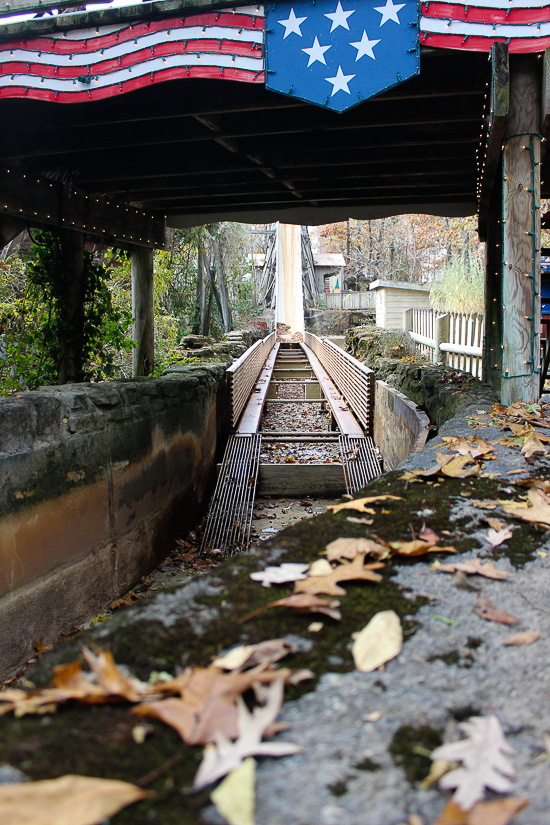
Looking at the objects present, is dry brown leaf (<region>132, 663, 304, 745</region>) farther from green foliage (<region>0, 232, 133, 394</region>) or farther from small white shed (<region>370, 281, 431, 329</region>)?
small white shed (<region>370, 281, 431, 329</region>)

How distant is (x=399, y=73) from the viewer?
4.25 meters

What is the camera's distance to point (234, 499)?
22.0 feet

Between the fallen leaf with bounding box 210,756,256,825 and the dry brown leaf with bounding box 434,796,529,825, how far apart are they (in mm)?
246

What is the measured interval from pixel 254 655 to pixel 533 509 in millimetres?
1265

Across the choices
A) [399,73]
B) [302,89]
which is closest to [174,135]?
[302,89]

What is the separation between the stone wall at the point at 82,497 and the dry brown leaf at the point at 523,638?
3.03m

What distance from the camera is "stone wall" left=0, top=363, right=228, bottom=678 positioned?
363 centimetres

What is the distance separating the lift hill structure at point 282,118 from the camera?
4188 mm

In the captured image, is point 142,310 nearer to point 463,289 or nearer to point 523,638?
point 463,289

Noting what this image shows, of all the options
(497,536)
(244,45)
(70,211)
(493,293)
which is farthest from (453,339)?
(497,536)

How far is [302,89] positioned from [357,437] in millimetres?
4683

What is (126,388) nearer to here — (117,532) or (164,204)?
(117,532)

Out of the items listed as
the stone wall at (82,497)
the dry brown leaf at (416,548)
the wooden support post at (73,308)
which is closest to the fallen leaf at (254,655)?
the dry brown leaf at (416,548)

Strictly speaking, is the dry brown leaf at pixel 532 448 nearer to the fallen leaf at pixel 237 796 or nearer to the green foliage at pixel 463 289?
the fallen leaf at pixel 237 796
